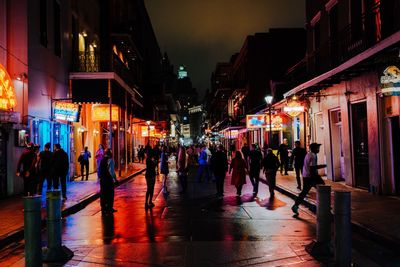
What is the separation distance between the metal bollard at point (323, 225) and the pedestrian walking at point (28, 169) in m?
9.18

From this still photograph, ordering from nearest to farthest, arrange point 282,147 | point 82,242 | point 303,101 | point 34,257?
1. point 34,257
2. point 82,242
3. point 303,101
4. point 282,147

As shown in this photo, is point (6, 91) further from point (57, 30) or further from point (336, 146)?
point (336, 146)

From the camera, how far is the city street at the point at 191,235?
7.66m

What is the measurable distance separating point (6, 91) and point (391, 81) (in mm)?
10551

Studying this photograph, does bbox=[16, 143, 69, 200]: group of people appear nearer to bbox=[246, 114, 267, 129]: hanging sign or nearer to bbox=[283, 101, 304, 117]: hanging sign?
bbox=[283, 101, 304, 117]: hanging sign

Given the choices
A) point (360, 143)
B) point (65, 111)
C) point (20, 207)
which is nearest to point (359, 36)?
point (360, 143)

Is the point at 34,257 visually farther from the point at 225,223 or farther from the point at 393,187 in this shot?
the point at 393,187

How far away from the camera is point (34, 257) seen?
661 centimetres

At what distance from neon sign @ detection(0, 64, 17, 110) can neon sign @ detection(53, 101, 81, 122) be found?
5.18m

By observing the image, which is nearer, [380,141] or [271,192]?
[380,141]

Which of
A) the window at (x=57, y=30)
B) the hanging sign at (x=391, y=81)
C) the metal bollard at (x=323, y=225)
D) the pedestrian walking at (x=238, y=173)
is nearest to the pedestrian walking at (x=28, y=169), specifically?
the pedestrian walking at (x=238, y=173)

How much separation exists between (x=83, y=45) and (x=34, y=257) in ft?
71.9

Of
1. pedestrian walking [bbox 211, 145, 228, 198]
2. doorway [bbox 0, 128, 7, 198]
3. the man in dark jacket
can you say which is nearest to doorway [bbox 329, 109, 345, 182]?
pedestrian walking [bbox 211, 145, 228, 198]

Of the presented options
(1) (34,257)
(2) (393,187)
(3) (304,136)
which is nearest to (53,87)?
(3) (304,136)
